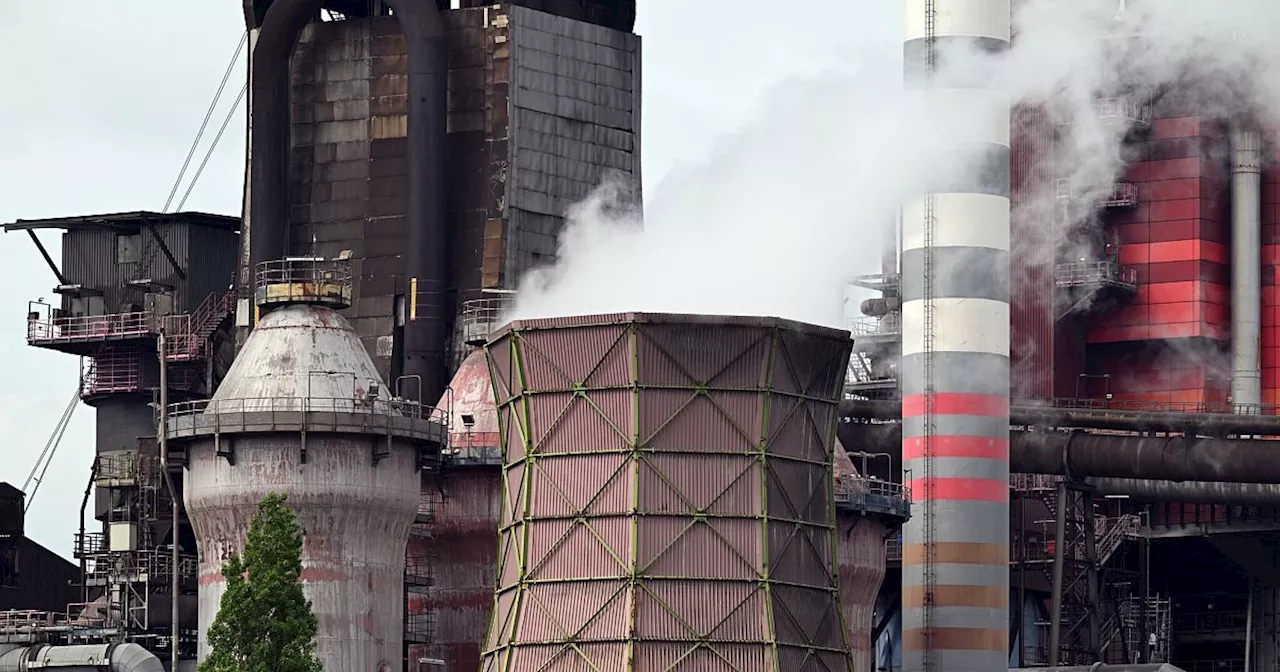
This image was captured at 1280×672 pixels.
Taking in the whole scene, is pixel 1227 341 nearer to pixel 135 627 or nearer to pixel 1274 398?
pixel 1274 398

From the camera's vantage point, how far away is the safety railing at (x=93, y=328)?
9450cm

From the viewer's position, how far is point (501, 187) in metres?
92.4

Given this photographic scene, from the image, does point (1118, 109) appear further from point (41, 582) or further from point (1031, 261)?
point (41, 582)

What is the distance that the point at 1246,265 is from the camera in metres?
102

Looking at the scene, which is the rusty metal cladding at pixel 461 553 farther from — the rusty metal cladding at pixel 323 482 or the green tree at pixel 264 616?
the green tree at pixel 264 616

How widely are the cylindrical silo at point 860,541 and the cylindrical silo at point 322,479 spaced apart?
42.2ft

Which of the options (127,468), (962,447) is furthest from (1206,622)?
(127,468)

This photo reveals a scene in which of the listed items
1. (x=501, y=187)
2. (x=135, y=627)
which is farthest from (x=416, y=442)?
(x=501, y=187)

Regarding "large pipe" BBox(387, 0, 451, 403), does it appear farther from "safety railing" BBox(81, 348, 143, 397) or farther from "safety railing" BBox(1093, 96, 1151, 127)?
"safety railing" BBox(1093, 96, 1151, 127)

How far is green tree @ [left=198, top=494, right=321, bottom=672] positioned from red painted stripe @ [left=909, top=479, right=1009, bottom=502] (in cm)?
2336

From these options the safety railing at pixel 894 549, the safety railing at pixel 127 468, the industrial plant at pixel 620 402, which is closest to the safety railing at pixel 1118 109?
the industrial plant at pixel 620 402

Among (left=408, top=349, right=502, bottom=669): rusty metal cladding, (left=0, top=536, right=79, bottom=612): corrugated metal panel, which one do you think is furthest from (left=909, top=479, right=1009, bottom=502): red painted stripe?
(left=0, top=536, right=79, bottom=612): corrugated metal panel

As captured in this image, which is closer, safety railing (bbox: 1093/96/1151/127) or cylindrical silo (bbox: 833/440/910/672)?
cylindrical silo (bbox: 833/440/910/672)

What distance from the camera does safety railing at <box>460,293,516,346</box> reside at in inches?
3351
